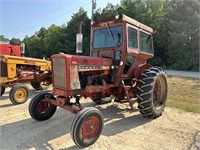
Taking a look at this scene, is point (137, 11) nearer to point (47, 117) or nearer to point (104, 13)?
point (104, 13)

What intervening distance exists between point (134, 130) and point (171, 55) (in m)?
19.1

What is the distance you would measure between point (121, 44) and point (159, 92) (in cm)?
181

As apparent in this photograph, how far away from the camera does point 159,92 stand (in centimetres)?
589

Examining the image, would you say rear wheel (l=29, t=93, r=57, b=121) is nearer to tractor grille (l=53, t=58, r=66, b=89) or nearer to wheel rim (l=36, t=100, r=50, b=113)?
wheel rim (l=36, t=100, r=50, b=113)

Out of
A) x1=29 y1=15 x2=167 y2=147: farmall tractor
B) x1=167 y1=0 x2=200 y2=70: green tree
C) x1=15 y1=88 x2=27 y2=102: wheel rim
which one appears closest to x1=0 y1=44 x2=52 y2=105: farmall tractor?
x1=15 y1=88 x2=27 y2=102: wheel rim

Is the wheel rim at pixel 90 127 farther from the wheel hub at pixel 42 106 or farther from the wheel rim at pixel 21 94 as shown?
the wheel rim at pixel 21 94

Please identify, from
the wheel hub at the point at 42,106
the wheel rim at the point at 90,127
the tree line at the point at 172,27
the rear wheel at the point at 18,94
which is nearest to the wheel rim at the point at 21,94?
the rear wheel at the point at 18,94

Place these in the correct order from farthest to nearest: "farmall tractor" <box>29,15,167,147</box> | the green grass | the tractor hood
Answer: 1. the green grass
2. the tractor hood
3. "farmall tractor" <box>29,15,167,147</box>

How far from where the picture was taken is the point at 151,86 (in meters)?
5.04

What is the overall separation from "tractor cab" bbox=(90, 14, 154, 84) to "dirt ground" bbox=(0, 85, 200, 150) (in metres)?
1.08

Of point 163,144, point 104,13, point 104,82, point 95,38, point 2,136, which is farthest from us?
point 104,13

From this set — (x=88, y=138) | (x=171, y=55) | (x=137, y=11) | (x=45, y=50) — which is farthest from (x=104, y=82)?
(x=45, y=50)

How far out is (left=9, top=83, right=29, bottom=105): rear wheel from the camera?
6.56 metres

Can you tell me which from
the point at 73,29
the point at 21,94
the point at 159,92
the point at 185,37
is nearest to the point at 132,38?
the point at 159,92
